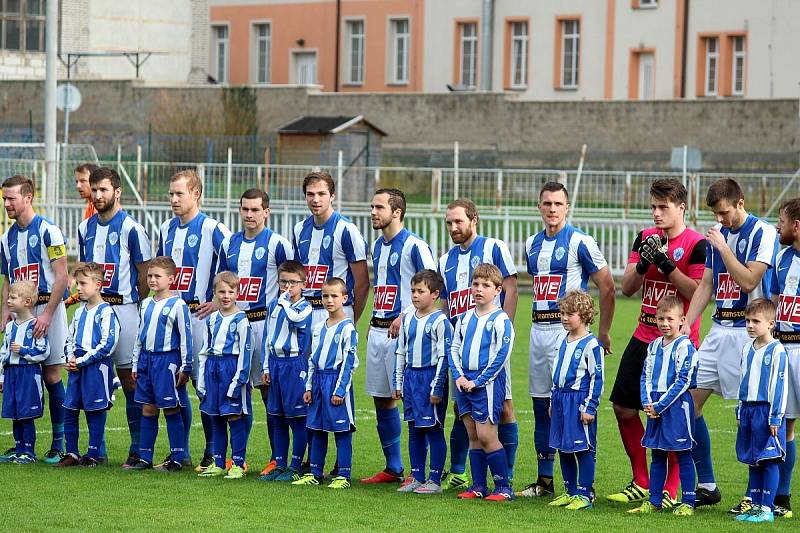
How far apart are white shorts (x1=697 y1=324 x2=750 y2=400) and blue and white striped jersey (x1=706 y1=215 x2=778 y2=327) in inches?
3.1

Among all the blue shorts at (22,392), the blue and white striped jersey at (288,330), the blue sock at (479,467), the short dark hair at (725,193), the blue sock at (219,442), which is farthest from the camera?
the blue shorts at (22,392)

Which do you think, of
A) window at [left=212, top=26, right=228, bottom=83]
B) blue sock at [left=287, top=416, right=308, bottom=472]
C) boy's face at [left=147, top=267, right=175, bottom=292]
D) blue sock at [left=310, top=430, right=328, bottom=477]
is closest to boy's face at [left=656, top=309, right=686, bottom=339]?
blue sock at [left=310, top=430, right=328, bottom=477]

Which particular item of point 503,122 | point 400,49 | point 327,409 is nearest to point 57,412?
point 327,409

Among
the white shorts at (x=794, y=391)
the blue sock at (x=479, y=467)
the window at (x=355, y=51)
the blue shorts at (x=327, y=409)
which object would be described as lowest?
the blue sock at (x=479, y=467)

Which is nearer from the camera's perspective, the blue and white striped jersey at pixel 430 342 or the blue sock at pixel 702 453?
the blue sock at pixel 702 453

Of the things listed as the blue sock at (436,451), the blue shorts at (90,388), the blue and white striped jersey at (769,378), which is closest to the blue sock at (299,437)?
the blue sock at (436,451)

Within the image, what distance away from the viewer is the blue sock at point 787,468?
8.20 m

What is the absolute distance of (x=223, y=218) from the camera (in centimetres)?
2539

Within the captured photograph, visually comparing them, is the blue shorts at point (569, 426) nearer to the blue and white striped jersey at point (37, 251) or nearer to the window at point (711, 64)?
the blue and white striped jersey at point (37, 251)

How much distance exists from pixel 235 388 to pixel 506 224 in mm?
14295

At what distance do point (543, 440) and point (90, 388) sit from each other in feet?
10.2

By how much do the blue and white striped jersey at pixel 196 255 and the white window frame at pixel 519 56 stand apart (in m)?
37.8

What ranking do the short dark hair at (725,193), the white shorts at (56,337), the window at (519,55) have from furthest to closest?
the window at (519,55)
the white shorts at (56,337)
the short dark hair at (725,193)

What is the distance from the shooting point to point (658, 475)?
8.27 m
